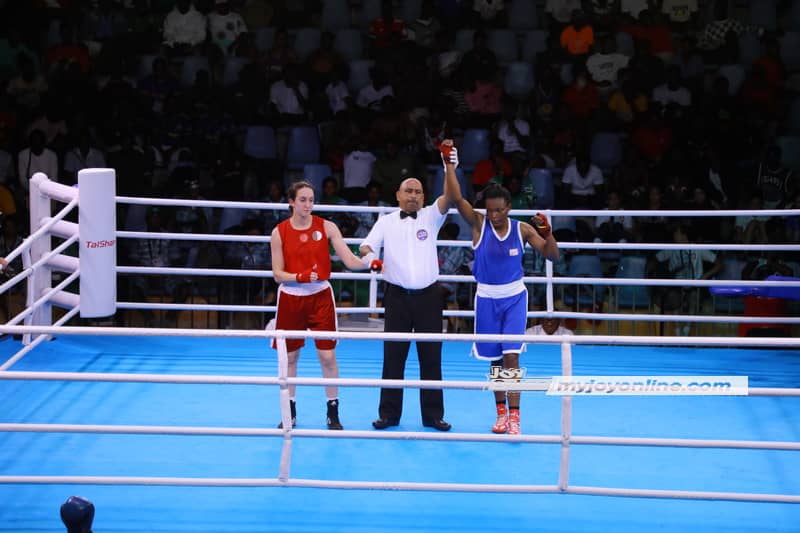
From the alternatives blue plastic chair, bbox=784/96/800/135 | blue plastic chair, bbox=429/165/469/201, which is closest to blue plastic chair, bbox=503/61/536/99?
blue plastic chair, bbox=429/165/469/201

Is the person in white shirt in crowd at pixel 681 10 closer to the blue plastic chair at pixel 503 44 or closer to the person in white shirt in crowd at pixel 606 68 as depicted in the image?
the person in white shirt in crowd at pixel 606 68

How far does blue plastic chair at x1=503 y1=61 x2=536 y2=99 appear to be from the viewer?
11.1 m

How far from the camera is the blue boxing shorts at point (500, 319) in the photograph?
5750mm

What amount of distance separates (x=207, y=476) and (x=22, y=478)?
3.04ft

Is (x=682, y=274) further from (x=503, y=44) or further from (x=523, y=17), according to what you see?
(x=523, y=17)

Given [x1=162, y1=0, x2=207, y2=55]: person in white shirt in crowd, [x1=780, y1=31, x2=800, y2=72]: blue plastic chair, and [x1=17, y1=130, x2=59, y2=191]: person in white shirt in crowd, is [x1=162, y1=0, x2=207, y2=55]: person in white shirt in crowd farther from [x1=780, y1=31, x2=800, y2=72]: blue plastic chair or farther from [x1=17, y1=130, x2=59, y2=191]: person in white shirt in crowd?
[x1=780, y1=31, x2=800, y2=72]: blue plastic chair

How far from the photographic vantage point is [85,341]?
7758mm

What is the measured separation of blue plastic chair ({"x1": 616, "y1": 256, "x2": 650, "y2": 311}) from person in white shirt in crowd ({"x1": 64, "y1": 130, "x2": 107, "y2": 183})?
16.6ft

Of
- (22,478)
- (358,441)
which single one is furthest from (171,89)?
(22,478)

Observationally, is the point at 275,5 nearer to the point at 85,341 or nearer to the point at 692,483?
the point at 85,341

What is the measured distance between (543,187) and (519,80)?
1.74 m

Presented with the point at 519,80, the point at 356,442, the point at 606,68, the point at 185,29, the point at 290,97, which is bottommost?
the point at 356,442

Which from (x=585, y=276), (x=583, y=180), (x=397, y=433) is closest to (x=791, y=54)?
(x=583, y=180)

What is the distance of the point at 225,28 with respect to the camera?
1158 cm
